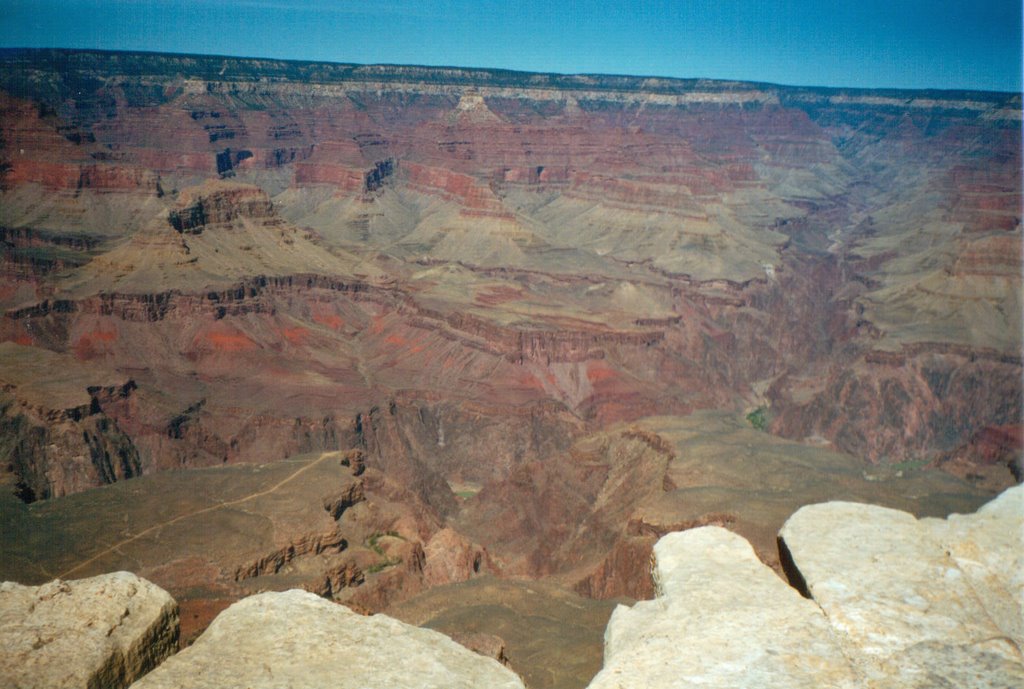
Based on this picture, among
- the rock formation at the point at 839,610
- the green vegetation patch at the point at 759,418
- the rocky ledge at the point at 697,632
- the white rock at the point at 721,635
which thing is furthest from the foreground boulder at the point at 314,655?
the green vegetation patch at the point at 759,418

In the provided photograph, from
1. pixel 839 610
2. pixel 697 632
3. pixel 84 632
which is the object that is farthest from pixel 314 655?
pixel 839 610

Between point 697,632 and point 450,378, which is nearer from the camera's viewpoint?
point 697,632

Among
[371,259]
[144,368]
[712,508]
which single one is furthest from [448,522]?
[371,259]

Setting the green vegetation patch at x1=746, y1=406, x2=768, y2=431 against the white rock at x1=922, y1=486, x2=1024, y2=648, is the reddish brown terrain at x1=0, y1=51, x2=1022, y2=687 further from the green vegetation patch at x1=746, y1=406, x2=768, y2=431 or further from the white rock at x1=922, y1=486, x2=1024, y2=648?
the white rock at x1=922, y1=486, x2=1024, y2=648

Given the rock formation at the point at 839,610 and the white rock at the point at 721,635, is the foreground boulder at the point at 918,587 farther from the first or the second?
the white rock at the point at 721,635

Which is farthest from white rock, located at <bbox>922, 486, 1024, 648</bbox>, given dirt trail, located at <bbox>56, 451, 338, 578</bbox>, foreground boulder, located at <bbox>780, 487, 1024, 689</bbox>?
dirt trail, located at <bbox>56, 451, 338, 578</bbox>

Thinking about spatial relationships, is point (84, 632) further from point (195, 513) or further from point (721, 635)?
point (195, 513)
